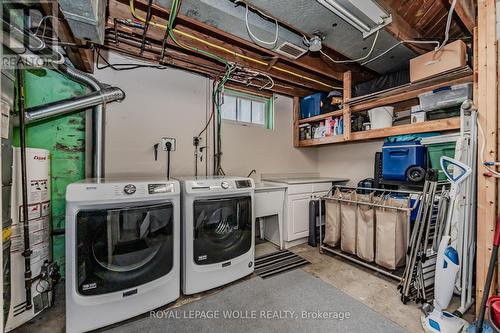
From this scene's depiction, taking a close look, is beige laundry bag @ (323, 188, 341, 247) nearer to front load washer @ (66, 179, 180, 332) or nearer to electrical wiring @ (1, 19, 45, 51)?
front load washer @ (66, 179, 180, 332)

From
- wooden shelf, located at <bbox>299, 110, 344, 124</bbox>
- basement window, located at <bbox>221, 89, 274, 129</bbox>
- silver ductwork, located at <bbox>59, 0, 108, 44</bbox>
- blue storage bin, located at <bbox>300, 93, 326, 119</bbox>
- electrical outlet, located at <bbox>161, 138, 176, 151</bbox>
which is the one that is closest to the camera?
silver ductwork, located at <bbox>59, 0, 108, 44</bbox>

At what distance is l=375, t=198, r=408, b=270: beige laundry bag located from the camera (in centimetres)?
218

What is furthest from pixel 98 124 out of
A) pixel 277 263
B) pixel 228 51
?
pixel 277 263

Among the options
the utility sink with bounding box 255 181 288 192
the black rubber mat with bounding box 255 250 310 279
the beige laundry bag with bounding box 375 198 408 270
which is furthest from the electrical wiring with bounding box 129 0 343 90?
the black rubber mat with bounding box 255 250 310 279

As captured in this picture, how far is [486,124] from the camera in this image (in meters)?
1.72

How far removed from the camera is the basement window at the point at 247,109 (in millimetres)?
3253

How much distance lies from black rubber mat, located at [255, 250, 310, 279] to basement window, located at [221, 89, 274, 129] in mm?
1908

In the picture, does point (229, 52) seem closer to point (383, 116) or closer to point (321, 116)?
point (321, 116)

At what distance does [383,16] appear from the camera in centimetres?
179

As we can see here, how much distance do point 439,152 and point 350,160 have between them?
137 centimetres

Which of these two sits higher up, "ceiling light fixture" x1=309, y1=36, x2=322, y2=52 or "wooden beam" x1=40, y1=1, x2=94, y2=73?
"ceiling light fixture" x1=309, y1=36, x2=322, y2=52

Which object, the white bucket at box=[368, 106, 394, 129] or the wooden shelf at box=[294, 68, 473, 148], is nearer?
the wooden shelf at box=[294, 68, 473, 148]

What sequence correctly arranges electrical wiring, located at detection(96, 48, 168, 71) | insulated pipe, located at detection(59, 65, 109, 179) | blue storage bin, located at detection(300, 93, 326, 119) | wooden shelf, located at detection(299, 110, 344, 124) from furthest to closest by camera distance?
1. blue storage bin, located at detection(300, 93, 326, 119)
2. wooden shelf, located at detection(299, 110, 344, 124)
3. electrical wiring, located at detection(96, 48, 168, 71)
4. insulated pipe, located at detection(59, 65, 109, 179)

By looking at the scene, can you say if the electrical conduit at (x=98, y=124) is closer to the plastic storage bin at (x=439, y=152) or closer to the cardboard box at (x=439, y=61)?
the cardboard box at (x=439, y=61)
